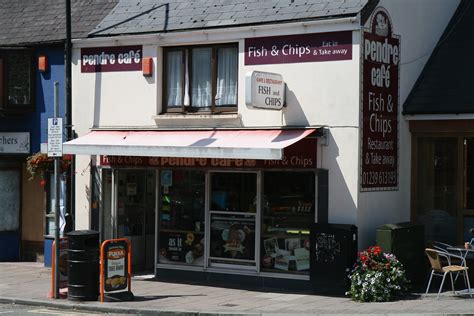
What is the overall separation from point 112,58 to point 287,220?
5.36m

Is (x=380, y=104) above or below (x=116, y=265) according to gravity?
above

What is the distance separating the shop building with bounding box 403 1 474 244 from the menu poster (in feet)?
14.3

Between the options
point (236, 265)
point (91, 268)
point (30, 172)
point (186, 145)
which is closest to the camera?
point (91, 268)

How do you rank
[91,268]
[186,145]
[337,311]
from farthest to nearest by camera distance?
[186,145] < [91,268] < [337,311]

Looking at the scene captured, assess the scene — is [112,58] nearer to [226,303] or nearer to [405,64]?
[405,64]

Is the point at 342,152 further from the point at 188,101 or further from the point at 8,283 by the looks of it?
the point at 8,283

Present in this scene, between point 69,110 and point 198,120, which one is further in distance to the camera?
point 69,110

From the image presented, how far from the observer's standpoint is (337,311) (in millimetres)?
12672

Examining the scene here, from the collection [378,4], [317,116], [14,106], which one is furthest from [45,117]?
[378,4]

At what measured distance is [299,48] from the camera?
15023mm

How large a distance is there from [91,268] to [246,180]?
3622mm

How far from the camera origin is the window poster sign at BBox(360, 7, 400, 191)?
14.6 metres

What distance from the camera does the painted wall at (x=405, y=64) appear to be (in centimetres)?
1488

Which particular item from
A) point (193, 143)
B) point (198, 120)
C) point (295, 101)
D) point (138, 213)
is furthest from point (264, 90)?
point (138, 213)
